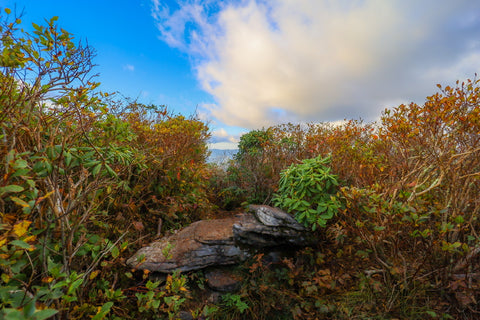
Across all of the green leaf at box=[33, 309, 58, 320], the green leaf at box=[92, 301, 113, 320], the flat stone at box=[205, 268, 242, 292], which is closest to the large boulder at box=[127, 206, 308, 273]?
the flat stone at box=[205, 268, 242, 292]

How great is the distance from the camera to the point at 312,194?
3678mm

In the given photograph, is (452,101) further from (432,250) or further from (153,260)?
(153,260)

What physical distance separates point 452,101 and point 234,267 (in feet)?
12.7

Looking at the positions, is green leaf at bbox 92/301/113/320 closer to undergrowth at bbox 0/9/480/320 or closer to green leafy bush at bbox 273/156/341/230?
undergrowth at bbox 0/9/480/320

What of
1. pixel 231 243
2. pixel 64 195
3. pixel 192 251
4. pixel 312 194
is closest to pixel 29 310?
pixel 64 195

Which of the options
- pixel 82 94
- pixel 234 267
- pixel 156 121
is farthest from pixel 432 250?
pixel 156 121

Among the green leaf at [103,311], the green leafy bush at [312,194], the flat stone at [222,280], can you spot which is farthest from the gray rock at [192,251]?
the green leaf at [103,311]

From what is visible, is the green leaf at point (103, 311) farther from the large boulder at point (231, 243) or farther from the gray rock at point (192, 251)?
the large boulder at point (231, 243)

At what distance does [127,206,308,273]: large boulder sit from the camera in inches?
127

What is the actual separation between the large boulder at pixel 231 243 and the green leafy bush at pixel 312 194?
23cm

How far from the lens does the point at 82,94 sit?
2350mm

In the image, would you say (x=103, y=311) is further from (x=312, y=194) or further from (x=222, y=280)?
(x=312, y=194)

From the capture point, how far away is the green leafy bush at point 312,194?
10.8 feet

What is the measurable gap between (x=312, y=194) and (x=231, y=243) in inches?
62.7
